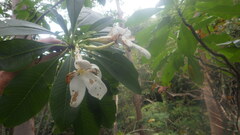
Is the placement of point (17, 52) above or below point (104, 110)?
above

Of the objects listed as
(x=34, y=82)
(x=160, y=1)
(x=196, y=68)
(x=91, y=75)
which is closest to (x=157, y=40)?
(x=160, y=1)

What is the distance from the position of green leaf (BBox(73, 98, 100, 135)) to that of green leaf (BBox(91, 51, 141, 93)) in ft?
0.58

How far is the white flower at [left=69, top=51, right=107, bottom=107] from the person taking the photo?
1.74 feet

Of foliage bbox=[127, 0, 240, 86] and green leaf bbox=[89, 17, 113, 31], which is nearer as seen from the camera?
foliage bbox=[127, 0, 240, 86]

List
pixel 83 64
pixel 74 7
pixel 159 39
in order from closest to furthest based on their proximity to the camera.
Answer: pixel 83 64 < pixel 74 7 < pixel 159 39

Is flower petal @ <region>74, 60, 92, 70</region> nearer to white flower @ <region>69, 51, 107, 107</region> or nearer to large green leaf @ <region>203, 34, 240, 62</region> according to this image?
white flower @ <region>69, 51, 107, 107</region>

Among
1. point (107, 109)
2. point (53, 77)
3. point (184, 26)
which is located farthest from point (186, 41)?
point (53, 77)

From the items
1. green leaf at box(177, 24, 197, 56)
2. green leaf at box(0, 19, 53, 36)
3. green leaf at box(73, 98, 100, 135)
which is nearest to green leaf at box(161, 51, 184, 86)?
green leaf at box(177, 24, 197, 56)

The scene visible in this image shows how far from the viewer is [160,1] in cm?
71

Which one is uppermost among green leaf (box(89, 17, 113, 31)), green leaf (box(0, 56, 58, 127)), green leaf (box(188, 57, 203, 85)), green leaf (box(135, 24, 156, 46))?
green leaf (box(89, 17, 113, 31))

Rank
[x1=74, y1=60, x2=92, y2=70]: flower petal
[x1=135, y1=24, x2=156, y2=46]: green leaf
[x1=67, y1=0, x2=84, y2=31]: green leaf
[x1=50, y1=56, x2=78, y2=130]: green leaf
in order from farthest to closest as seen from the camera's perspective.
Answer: [x1=135, y1=24, x2=156, y2=46]: green leaf, [x1=67, y1=0, x2=84, y2=31]: green leaf, [x1=50, y1=56, x2=78, y2=130]: green leaf, [x1=74, y1=60, x2=92, y2=70]: flower petal

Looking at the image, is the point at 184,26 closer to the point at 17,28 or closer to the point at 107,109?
the point at 107,109

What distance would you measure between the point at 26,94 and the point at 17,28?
0.23m

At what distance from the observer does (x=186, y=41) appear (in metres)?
0.83
